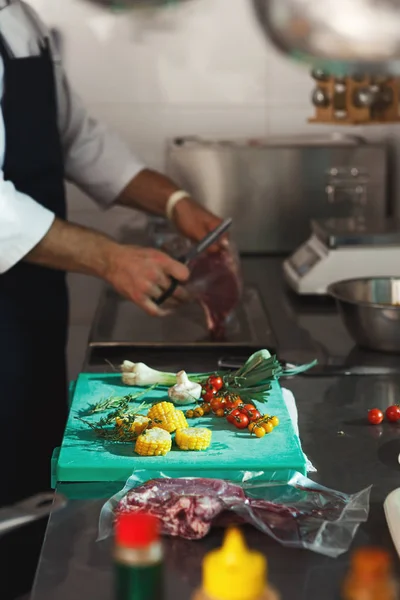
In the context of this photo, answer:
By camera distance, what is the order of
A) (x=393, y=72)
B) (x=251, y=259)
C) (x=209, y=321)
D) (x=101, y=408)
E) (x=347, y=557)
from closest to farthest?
(x=393, y=72), (x=347, y=557), (x=101, y=408), (x=209, y=321), (x=251, y=259)

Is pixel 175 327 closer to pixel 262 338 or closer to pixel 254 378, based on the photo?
pixel 262 338

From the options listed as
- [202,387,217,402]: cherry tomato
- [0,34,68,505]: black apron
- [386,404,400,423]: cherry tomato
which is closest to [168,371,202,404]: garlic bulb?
[202,387,217,402]: cherry tomato

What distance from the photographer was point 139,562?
657 mm

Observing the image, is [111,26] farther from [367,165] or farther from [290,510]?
[290,510]

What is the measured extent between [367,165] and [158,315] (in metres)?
1.33

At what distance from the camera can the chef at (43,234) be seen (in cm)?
225

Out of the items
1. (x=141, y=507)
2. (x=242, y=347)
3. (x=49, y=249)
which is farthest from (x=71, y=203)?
(x=141, y=507)

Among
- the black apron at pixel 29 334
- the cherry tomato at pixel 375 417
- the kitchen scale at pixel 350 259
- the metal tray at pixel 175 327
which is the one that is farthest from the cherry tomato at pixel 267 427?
the kitchen scale at pixel 350 259

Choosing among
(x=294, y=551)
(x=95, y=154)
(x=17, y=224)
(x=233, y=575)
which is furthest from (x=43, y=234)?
(x=233, y=575)

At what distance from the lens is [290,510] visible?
122 centimetres

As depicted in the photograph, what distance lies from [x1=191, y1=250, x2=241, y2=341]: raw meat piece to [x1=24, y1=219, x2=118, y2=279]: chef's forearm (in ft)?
0.73

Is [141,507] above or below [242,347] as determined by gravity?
above

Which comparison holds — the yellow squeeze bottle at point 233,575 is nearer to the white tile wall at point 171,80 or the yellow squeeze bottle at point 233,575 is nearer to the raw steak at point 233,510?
the raw steak at point 233,510

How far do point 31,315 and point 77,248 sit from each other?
1.11ft
